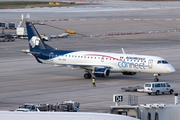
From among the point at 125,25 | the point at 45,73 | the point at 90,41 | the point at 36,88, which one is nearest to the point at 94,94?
the point at 36,88

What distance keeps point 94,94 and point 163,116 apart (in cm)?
2468

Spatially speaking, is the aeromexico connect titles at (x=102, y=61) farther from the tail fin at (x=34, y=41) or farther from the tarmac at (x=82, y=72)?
the tarmac at (x=82, y=72)

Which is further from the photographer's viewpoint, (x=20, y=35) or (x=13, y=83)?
(x=20, y=35)

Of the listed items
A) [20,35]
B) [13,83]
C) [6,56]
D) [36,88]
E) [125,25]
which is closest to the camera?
[36,88]

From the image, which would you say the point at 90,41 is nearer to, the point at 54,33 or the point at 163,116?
the point at 54,33

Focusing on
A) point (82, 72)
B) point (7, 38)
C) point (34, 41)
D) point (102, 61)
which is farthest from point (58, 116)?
point (7, 38)

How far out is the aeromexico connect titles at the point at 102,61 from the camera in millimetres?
55438

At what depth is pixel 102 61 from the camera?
5888cm

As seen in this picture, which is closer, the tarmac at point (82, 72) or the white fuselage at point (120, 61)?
the tarmac at point (82, 72)

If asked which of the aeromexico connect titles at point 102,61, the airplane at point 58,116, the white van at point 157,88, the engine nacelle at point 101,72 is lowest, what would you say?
the airplane at point 58,116

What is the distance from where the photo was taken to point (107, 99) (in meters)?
44.5

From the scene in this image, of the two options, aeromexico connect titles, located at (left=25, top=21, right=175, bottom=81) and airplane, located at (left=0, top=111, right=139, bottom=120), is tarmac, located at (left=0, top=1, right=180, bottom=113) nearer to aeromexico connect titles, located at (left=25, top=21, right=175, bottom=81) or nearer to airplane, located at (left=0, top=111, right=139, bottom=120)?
aeromexico connect titles, located at (left=25, top=21, right=175, bottom=81)

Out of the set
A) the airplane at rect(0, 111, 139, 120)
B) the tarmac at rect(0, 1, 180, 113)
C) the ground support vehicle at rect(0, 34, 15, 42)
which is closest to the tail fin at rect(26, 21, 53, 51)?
the tarmac at rect(0, 1, 180, 113)

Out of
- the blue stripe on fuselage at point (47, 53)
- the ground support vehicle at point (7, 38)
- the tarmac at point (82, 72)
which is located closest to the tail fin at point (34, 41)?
the blue stripe on fuselage at point (47, 53)
